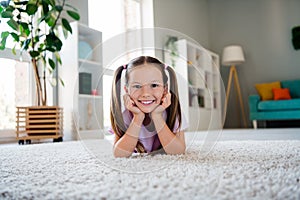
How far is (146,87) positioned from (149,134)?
157 mm

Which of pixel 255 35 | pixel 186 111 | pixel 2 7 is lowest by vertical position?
pixel 186 111

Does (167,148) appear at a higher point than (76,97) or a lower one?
lower

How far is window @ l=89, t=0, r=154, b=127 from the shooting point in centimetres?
77

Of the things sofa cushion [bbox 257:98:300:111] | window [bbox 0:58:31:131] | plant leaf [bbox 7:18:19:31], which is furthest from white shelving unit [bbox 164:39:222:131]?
sofa cushion [bbox 257:98:300:111]

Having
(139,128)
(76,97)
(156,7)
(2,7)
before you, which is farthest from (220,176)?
(156,7)

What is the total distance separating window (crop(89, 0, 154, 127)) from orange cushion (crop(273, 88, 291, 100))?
1.87 metres

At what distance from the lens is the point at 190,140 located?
0.97 meters

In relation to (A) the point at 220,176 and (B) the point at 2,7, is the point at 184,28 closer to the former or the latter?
(B) the point at 2,7

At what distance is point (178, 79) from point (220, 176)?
1.05ft

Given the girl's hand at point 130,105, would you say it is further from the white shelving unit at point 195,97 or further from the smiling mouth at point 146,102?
the white shelving unit at point 195,97

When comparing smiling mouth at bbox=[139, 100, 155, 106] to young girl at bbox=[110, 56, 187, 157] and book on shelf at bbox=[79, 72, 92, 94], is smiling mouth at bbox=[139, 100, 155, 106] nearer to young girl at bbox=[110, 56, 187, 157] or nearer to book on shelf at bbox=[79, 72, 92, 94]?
young girl at bbox=[110, 56, 187, 157]

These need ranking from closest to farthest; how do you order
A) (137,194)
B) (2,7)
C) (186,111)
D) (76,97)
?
(137,194) → (76,97) → (186,111) → (2,7)

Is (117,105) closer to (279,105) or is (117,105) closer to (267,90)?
(279,105)

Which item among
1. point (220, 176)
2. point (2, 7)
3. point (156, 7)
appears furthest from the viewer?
point (156, 7)
